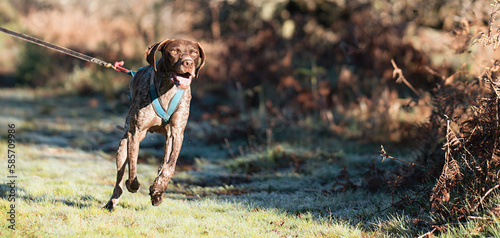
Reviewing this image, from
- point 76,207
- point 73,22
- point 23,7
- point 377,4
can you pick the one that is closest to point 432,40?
point 377,4

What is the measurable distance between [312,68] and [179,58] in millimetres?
6087

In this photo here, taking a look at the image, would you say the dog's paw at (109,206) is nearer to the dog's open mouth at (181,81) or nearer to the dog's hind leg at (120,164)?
the dog's hind leg at (120,164)

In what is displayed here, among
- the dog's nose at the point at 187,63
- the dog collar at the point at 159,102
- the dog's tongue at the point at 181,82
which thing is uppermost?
the dog's nose at the point at 187,63

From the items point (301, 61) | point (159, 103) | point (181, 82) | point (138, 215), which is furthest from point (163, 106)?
point (301, 61)

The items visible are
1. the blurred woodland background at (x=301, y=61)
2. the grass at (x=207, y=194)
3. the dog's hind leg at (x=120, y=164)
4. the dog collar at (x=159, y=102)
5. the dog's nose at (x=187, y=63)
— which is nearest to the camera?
the dog's nose at (x=187, y=63)

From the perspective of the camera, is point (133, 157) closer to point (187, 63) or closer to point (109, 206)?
point (109, 206)

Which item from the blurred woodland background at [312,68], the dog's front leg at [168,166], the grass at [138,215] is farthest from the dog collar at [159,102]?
the blurred woodland background at [312,68]

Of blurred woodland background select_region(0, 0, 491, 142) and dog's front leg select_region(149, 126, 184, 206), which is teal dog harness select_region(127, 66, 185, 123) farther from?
blurred woodland background select_region(0, 0, 491, 142)

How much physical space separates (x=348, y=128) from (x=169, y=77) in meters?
5.32

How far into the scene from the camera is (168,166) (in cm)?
398

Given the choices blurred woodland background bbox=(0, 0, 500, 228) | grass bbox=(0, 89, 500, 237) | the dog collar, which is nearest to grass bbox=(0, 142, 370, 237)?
grass bbox=(0, 89, 500, 237)

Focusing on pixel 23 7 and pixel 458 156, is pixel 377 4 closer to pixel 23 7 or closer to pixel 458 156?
pixel 458 156

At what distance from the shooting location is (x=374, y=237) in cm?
376

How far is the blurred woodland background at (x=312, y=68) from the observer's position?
7750 millimetres
